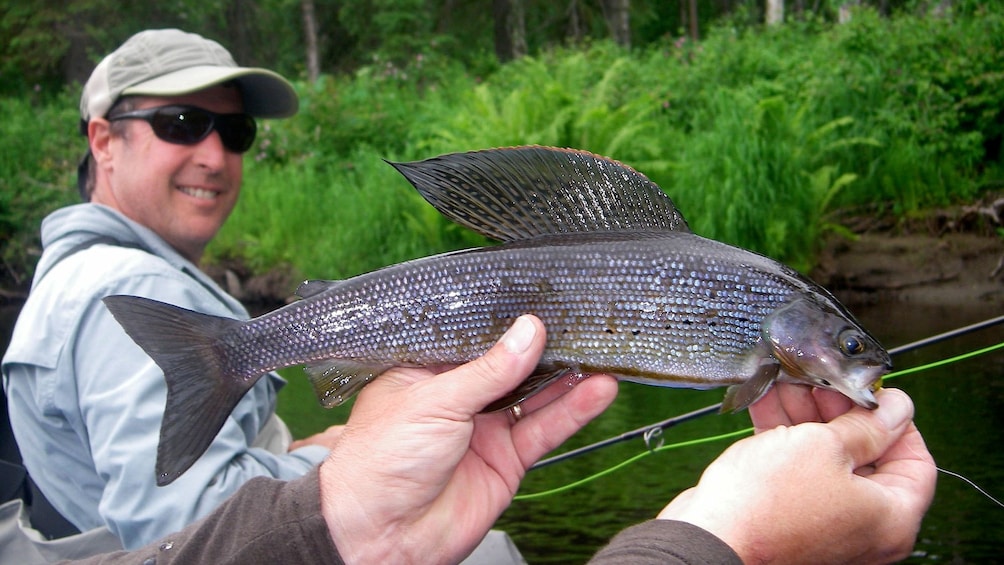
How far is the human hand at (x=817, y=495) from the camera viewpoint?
5.98 feet

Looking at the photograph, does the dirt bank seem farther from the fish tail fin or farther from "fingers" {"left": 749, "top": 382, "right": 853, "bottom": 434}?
the fish tail fin

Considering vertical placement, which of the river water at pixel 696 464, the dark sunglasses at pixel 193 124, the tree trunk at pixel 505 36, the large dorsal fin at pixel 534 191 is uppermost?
the large dorsal fin at pixel 534 191

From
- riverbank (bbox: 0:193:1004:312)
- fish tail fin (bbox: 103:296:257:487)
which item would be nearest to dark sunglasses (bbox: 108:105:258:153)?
fish tail fin (bbox: 103:296:257:487)

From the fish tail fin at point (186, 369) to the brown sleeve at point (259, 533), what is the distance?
0.14 m

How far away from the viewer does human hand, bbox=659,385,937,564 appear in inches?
71.7

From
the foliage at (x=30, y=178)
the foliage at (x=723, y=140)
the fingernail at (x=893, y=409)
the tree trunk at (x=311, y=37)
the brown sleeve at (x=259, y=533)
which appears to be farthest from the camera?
the tree trunk at (x=311, y=37)

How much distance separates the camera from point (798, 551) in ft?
6.15

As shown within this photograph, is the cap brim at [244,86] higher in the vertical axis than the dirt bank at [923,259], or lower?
higher

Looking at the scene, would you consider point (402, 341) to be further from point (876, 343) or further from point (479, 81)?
point (479, 81)

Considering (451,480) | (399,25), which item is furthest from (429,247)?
(399,25)

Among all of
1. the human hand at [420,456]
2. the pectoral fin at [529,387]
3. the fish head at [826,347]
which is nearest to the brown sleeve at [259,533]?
the human hand at [420,456]

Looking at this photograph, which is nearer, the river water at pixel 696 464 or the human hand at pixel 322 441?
the human hand at pixel 322 441

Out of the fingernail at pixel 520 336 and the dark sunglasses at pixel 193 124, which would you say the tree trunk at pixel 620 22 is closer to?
the dark sunglasses at pixel 193 124

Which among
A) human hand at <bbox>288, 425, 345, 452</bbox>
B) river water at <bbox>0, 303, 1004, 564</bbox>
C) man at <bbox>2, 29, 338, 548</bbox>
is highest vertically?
man at <bbox>2, 29, 338, 548</bbox>
